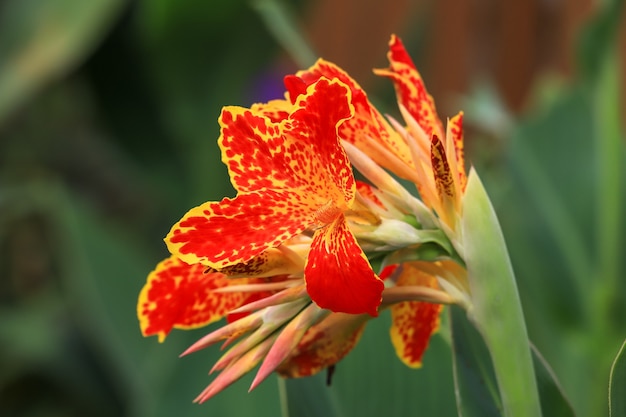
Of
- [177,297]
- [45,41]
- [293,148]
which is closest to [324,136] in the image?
[293,148]

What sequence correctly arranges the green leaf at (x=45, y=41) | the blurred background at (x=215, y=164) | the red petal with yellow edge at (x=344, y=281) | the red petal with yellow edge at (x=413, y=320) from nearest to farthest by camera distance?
1. the red petal with yellow edge at (x=344, y=281)
2. the red petal with yellow edge at (x=413, y=320)
3. the blurred background at (x=215, y=164)
4. the green leaf at (x=45, y=41)

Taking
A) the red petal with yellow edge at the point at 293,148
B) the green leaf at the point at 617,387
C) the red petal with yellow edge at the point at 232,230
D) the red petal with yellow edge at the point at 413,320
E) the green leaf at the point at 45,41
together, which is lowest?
the green leaf at the point at 617,387

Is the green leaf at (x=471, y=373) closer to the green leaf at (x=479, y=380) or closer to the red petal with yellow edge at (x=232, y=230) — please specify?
the green leaf at (x=479, y=380)

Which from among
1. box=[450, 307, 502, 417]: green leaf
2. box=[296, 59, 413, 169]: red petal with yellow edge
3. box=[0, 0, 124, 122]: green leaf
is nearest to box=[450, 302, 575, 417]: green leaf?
box=[450, 307, 502, 417]: green leaf

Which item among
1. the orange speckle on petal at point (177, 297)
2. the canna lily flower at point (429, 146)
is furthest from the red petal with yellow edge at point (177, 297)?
the canna lily flower at point (429, 146)

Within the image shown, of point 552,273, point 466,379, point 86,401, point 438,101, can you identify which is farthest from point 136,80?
point 466,379

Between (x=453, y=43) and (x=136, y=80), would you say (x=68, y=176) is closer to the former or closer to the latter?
(x=136, y=80)

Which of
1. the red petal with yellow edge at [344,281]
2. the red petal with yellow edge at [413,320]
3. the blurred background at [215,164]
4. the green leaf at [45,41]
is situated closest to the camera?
the red petal with yellow edge at [344,281]
